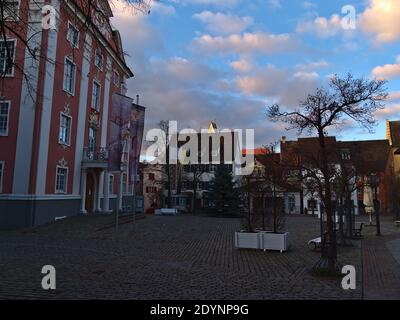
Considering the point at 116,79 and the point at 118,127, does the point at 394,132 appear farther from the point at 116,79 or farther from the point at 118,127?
the point at 118,127

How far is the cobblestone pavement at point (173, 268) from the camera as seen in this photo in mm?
8422

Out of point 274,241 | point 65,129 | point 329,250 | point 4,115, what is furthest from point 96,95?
point 329,250

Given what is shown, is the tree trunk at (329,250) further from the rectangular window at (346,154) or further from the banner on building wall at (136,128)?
the banner on building wall at (136,128)

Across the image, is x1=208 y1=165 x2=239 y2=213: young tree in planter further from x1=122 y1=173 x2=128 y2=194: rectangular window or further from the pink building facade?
the pink building facade

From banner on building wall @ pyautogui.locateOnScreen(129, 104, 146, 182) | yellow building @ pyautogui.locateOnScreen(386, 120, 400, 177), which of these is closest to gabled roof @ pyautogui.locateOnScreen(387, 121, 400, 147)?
yellow building @ pyautogui.locateOnScreen(386, 120, 400, 177)

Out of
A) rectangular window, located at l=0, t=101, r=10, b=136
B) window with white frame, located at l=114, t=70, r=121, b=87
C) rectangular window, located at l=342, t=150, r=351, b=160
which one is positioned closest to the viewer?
rectangular window, located at l=342, t=150, r=351, b=160

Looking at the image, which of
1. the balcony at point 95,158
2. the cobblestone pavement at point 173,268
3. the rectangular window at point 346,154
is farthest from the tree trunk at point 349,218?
the balcony at point 95,158

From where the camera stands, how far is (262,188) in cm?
1778

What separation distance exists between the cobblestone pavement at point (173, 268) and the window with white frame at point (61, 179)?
7.20 metres

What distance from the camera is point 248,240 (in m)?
15.9

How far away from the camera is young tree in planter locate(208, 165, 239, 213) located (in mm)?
39688

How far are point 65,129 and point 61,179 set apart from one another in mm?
3367

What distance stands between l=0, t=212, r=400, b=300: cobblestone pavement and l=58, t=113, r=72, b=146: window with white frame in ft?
28.9
